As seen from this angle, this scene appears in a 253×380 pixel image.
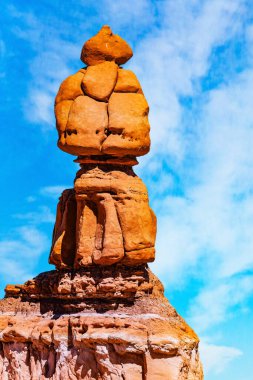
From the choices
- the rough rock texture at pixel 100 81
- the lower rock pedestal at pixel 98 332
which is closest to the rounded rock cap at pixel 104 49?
the rough rock texture at pixel 100 81

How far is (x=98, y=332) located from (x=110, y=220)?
3.16m

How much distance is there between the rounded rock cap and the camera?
22609 mm

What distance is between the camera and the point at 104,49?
22.6 meters

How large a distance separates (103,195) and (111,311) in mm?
3334

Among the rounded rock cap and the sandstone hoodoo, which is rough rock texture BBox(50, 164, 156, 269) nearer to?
the sandstone hoodoo

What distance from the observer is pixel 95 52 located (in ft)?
74.2

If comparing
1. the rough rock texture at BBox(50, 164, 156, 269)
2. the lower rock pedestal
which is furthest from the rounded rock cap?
the lower rock pedestal

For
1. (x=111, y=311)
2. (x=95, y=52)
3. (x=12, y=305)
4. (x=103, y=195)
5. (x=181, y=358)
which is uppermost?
(x=95, y=52)

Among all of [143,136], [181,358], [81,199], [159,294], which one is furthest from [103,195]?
[181,358]

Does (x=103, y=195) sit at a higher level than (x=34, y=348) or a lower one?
higher

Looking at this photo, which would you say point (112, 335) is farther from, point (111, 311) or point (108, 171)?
point (108, 171)

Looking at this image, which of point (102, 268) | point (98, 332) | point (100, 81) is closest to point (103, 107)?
point (100, 81)

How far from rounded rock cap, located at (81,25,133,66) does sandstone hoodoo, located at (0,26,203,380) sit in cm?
3

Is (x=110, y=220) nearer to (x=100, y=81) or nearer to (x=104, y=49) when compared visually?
(x=100, y=81)
